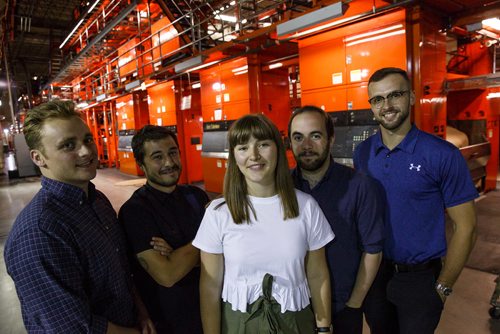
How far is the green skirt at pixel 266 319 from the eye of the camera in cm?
130

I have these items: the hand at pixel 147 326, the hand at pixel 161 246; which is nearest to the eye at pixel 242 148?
the hand at pixel 161 246

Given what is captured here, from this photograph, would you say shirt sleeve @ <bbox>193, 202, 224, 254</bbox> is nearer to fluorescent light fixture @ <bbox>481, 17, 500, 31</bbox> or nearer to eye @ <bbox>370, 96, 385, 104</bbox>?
eye @ <bbox>370, 96, 385, 104</bbox>

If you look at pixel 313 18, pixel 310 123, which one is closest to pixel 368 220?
pixel 310 123

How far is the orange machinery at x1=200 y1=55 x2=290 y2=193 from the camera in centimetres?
677

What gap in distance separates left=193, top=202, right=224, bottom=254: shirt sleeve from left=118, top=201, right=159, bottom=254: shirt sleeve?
11.8 inches

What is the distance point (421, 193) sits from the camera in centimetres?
175

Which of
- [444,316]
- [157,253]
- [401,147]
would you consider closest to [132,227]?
[157,253]

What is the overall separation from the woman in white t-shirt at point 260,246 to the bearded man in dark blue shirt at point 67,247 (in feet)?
1.25

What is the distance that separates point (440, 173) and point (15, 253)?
1.98m

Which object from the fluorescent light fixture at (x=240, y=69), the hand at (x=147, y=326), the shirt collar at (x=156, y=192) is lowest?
the hand at (x=147, y=326)

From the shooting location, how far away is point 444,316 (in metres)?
2.86

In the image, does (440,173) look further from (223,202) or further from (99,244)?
(99,244)

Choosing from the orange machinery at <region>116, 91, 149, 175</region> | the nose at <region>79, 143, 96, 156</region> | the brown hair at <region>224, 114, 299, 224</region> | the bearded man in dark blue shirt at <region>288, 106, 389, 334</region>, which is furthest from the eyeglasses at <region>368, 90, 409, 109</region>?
the orange machinery at <region>116, 91, 149, 175</region>

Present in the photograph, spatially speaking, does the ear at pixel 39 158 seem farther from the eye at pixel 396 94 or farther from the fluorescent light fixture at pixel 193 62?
the fluorescent light fixture at pixel 193 62
